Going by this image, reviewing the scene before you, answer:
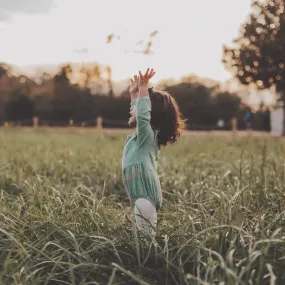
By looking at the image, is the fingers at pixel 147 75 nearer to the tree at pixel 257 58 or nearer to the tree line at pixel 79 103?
the tree at pixel 257 58

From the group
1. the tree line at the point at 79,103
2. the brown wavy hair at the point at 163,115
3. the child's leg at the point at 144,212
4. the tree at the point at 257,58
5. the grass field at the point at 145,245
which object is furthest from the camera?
the tree line at the point at 79,103

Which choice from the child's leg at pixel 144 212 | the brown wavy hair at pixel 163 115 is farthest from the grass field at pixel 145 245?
the brown wavy hair at pixel 163 115

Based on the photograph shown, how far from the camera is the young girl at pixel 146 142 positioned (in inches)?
120

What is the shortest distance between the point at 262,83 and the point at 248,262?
63.6 feet

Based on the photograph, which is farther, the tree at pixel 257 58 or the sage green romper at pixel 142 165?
the tree at pixel 257 58

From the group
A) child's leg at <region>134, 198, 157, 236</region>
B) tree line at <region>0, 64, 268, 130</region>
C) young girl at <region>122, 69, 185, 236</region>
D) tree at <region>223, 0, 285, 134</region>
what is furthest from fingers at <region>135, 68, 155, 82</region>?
tree line at <region>0, 64, 268, 130</region>

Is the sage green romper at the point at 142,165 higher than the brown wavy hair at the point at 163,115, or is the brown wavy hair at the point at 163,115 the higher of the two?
the brown wavy hair at the point at 163,115

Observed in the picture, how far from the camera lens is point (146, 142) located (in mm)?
3139

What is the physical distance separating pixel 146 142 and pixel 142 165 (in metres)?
0.14

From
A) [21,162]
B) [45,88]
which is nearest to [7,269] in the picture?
[21,162]

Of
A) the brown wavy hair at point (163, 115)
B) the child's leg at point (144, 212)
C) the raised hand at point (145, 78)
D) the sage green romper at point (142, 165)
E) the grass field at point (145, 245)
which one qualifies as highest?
the raised hand at point (145, 78)

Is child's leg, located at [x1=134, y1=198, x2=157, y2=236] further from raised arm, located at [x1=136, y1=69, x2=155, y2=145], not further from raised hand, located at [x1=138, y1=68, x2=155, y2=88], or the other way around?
raised hand, located at [x1=138, y1=68, x2=155, y2=88]

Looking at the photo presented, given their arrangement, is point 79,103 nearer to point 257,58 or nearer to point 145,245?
point 257,58

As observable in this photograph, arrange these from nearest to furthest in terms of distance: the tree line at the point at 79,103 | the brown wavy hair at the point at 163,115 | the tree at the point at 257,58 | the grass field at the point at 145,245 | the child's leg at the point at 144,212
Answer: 1. the grass field at the point at 145,245
2. the child's leg at the point at 144,212
3. the brown wavy hair at the point at 163,115
4. the tree at the point at 257,58
5. the tree line at the point at 79,103
